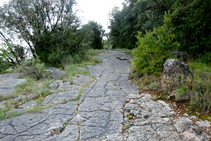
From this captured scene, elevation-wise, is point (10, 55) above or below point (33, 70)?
above

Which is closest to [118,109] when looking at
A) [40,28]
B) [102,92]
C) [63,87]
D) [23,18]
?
[102,92]

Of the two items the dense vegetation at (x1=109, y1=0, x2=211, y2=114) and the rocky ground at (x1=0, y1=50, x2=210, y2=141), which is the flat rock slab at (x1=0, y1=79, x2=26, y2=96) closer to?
the rocky ground at (x1=0, y1=50, x2=210, y2=141)

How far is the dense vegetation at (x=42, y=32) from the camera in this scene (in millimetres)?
8156

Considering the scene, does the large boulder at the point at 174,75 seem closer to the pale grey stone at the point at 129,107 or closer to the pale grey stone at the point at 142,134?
the pale grey stone at the point at 129,107

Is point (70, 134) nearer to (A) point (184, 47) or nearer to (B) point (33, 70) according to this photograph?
(B) point (33, 70)

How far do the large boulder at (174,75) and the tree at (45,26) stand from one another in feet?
20.3

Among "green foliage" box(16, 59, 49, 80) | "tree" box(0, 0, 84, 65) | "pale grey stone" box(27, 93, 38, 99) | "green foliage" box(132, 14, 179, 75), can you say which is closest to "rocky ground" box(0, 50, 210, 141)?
"pale grey stone" box(27, 93, 38, 99)

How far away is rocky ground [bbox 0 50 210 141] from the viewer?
258 cm

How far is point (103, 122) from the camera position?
10.2ft

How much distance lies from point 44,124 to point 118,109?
1.78m

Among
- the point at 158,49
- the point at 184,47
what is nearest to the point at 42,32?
the point at 158,49

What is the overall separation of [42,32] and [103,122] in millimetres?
7589

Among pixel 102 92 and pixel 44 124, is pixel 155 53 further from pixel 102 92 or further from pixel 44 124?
pixel 44 124

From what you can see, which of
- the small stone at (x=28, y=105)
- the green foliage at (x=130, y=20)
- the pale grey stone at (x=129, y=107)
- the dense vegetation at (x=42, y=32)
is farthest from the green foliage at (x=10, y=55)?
the green foliage at (x=130, y=20)
